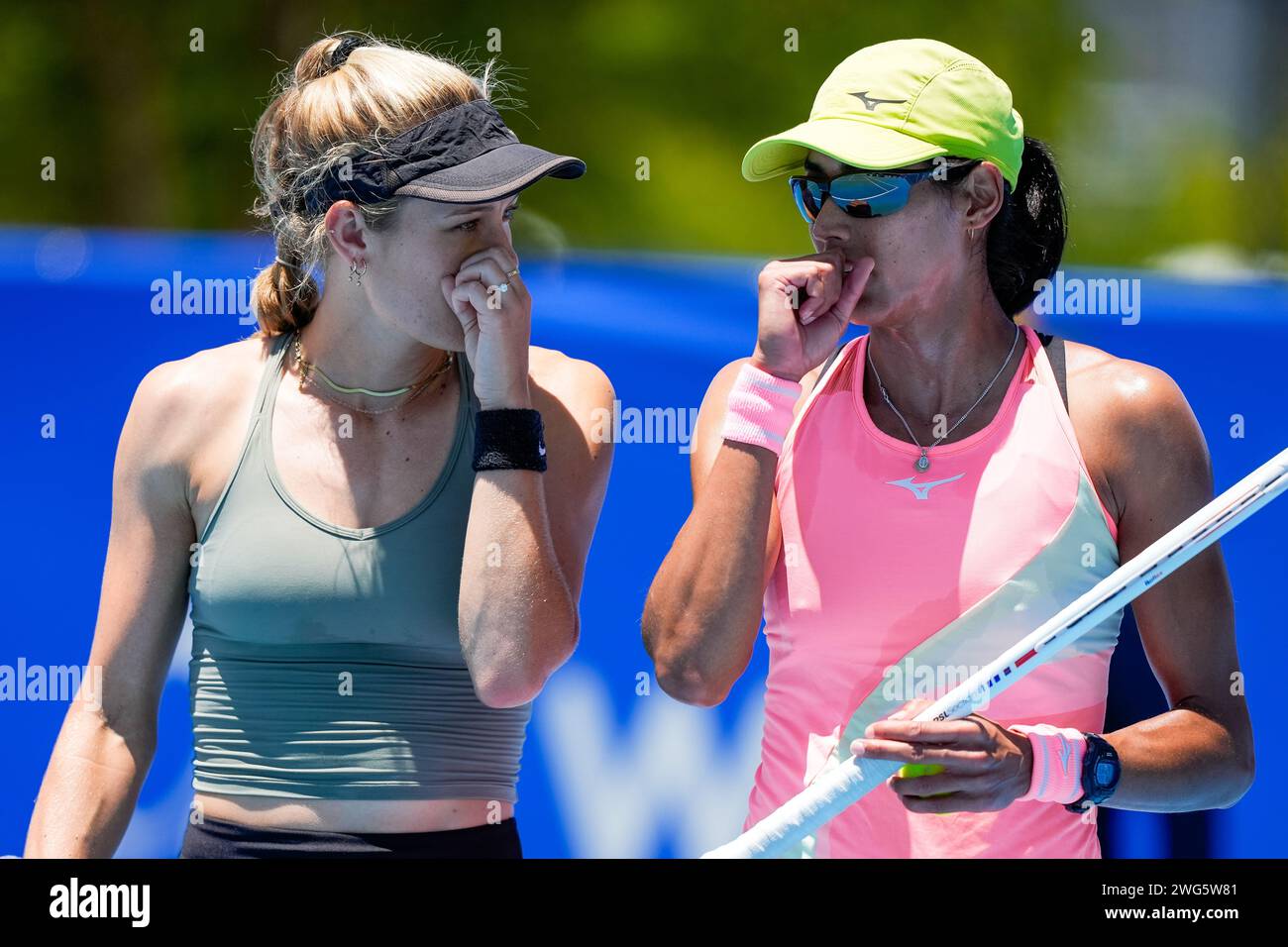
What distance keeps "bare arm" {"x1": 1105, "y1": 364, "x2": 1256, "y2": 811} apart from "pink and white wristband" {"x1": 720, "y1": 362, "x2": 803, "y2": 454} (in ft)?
1.65

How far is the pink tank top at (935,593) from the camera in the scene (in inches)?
92.3

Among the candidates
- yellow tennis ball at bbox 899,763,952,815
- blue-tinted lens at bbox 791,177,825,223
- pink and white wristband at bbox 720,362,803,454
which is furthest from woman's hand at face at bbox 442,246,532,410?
yellow tennis ball at bbox 899,763,952,815

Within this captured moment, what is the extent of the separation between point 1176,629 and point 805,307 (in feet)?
2.47

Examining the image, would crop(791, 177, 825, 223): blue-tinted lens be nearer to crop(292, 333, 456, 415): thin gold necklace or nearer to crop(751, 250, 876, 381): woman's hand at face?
crop(751, 250, 876, 381): woman's hand at face

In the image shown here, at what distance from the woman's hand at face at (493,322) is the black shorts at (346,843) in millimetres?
694

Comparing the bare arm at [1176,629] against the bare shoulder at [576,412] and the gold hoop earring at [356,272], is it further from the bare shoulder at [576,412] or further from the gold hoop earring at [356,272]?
the gold hoop earring at [356,272]

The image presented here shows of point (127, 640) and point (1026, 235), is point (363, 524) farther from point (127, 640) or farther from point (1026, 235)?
point (1026, 235)

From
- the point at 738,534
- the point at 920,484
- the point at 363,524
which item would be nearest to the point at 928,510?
the point at 920,484

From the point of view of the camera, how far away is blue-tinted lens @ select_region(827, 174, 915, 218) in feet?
7.95

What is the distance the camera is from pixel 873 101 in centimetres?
246

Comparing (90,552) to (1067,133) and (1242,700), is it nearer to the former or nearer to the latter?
(1242,700)

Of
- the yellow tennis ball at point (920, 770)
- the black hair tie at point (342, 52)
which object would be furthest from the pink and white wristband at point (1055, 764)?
the black hair tie at point (342, 52)

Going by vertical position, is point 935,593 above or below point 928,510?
below

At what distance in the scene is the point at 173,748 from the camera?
134 inches
